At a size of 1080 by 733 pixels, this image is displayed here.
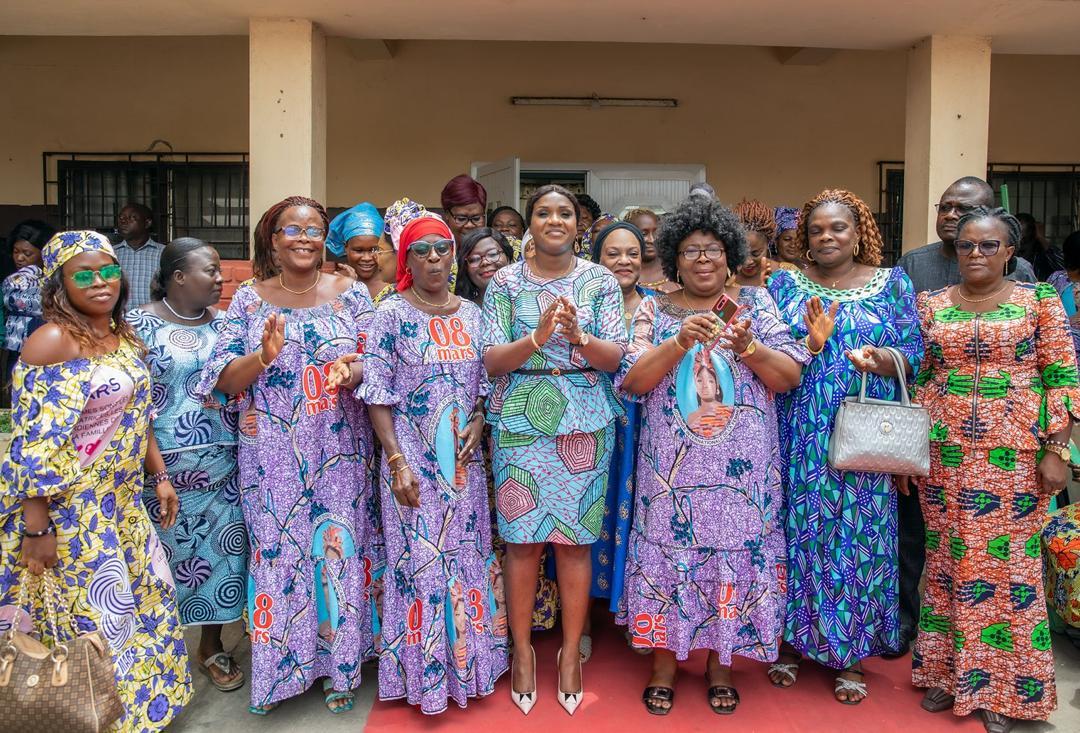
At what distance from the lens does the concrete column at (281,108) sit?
5.60 metres

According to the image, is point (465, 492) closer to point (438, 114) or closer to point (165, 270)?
point (165, 270)

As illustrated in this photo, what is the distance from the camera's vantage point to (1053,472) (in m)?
3.05

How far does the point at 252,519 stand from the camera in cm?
314

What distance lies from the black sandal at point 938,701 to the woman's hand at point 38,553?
338 cm

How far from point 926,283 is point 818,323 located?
47.6 inches

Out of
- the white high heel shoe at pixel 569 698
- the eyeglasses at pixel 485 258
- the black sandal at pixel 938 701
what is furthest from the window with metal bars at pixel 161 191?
the black sandal at pixel 938 701

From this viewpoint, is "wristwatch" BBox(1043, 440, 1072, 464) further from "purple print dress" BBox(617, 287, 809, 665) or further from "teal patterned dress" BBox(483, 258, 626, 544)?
"teal patterned dress" BBox(483, 258, 626, 544)

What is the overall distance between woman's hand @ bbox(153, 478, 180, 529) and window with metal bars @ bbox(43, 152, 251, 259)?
19.1 ft

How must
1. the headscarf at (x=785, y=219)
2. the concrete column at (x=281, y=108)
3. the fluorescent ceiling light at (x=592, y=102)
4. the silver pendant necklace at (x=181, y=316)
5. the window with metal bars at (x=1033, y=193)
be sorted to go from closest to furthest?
the silver pendant necklace at (x=181, y=316), the headscarf at (x=785, y=219), the concrete column at (x=281, y=108), the fluorescent ceiling light at (x=592, y=102), the window with metal bars at (x=1033, y=193)

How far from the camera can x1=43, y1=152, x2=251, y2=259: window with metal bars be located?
847 centimetres

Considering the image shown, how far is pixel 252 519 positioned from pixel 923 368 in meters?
2.82

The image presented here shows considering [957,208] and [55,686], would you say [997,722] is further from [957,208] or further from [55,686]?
[55,686]

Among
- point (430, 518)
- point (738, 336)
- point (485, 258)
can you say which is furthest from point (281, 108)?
point (738, 336)

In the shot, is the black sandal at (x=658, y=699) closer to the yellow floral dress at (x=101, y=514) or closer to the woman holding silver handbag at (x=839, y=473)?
the woman holding silver handbag at (x=839, y=473)
